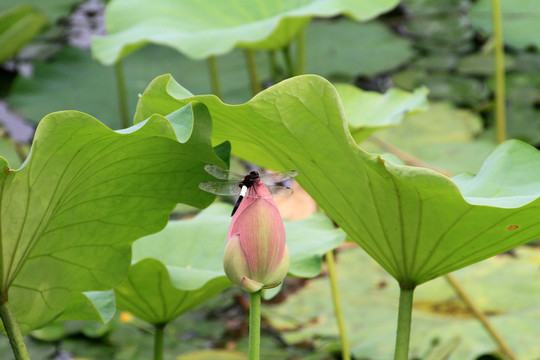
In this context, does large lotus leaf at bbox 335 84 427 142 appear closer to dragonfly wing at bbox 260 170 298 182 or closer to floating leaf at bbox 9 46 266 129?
dragonfly wing at bbox 260 170 298 182

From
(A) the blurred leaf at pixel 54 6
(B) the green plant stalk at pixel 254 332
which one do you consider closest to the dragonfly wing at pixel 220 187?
(B) the green plant stalk at pixel 254 332


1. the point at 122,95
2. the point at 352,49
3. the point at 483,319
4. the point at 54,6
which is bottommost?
the point at 483,319

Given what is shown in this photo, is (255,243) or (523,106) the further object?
(523,106)

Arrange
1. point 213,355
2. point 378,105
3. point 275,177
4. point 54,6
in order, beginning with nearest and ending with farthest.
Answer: point 275,177 → point 378,105 → point 213,355 → point 54,6

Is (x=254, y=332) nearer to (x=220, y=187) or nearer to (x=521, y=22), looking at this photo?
(x=220, y=187)

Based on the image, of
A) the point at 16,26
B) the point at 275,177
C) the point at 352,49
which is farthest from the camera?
the point at 352,49

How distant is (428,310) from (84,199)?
45.8 inches

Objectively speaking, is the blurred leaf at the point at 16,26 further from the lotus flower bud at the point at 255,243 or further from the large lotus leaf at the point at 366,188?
the lotus flower bud at the point at 255,243

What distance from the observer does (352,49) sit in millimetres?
2881

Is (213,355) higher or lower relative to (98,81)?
lower

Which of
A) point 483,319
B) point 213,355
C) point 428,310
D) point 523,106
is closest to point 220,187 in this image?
point 483,319

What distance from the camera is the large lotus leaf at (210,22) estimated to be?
53.0 inches

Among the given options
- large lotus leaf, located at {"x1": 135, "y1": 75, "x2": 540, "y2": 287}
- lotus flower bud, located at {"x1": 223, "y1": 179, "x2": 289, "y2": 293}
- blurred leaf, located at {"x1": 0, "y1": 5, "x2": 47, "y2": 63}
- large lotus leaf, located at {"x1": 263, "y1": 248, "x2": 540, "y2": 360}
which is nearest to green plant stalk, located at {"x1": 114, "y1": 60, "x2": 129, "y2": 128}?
blurred leaf, located at {"x1": 0, "y1": 5, "x2": 47, "y2": 63}

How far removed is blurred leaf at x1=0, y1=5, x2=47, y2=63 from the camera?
214 centimetres
